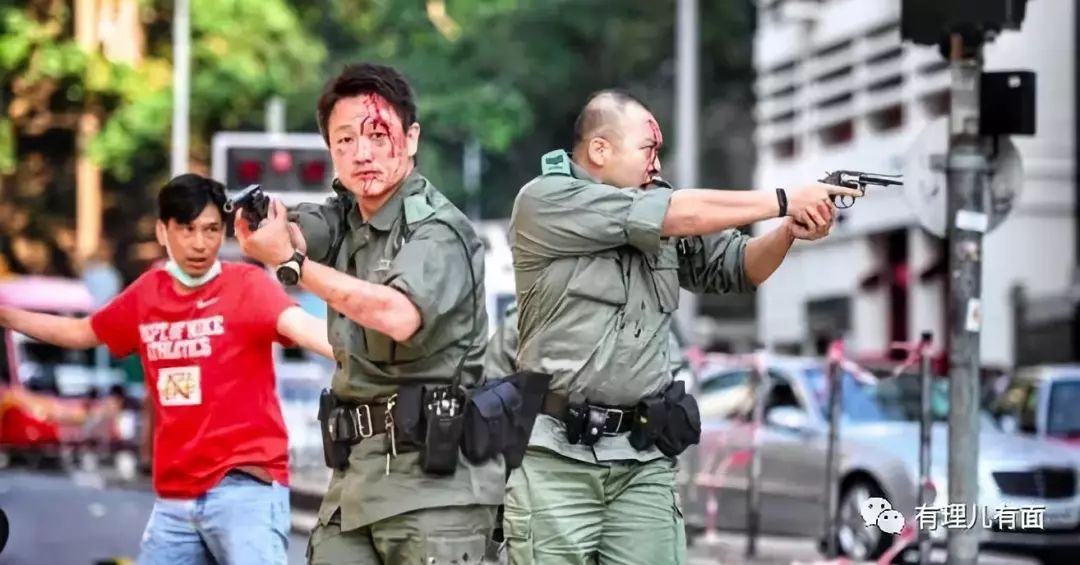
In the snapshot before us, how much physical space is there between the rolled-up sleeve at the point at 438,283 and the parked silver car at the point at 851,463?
30.9ft

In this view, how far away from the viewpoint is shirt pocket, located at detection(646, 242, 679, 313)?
6266 millimetres

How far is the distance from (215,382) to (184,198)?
629mm

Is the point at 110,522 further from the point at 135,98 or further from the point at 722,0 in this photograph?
the point at 722,0

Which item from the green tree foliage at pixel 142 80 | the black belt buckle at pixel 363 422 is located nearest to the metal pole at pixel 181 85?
the green tree foliage at pixel 142 80

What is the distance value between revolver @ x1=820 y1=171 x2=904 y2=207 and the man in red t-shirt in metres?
1.65

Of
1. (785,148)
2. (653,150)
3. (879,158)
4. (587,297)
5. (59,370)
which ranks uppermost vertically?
(785,148)

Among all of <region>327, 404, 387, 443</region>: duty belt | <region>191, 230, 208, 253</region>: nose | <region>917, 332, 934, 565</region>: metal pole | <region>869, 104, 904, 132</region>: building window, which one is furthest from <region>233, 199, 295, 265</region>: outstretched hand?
<region>869, 104, 904, 132</region>: building window

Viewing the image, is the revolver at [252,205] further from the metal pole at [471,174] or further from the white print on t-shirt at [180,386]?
the metal pole at [471,174]

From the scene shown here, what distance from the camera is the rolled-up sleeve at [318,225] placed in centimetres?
554

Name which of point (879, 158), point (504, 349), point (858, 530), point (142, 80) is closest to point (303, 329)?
point (504, 349)

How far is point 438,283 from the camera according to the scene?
17.4 ft

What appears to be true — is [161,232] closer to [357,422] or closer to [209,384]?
[209,384]

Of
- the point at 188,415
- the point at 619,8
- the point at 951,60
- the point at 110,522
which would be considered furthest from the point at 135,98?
the point at 188,415

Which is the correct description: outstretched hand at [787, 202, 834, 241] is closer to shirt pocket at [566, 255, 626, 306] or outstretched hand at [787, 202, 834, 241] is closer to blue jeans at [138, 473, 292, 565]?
shirt pocket at [566, 255, 626, 306]
